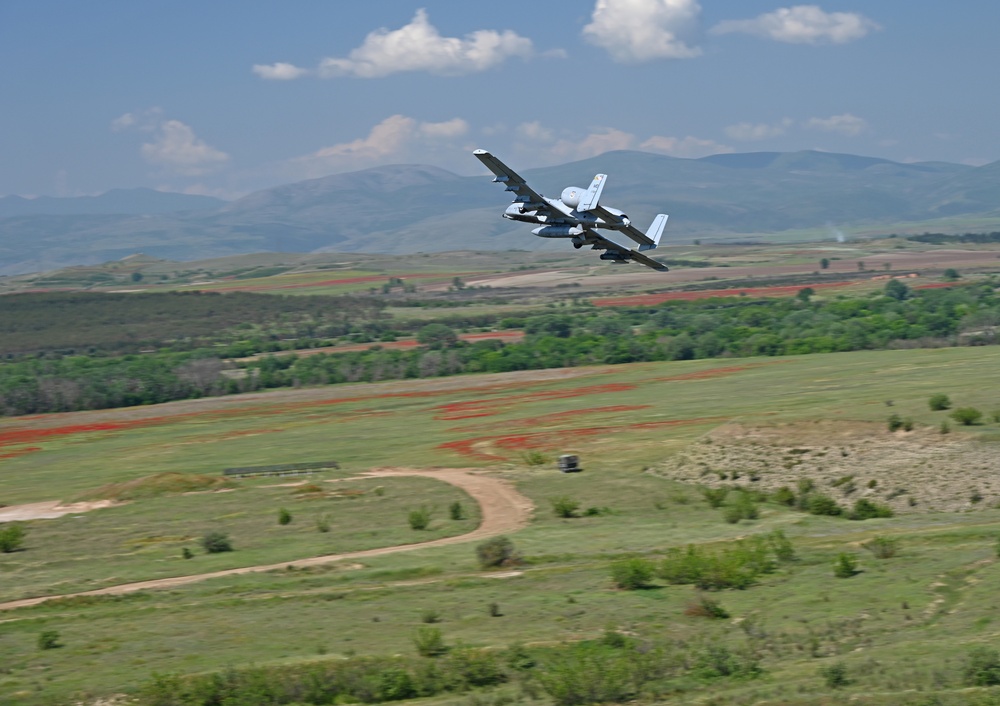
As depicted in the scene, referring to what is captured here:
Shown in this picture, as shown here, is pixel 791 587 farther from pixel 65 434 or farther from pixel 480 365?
pixel 480 365

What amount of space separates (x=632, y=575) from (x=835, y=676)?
1319 cm

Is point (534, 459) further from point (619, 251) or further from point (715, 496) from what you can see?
point (619, 251)

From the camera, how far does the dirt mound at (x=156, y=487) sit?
224 ft

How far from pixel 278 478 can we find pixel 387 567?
2625 centimetres

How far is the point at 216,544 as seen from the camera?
177 ft

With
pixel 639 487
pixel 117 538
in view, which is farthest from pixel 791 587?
pixel 117 538

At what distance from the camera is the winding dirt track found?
4753cm

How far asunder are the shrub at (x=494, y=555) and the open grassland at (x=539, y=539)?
2.09 feet

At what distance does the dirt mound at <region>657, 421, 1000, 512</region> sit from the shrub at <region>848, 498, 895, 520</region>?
85 cm

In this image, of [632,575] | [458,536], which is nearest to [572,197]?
[632,575]

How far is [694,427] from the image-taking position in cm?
8088

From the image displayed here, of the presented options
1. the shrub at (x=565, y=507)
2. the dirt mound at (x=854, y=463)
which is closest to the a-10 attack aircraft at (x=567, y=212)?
the shrub at (x=565, y=507)

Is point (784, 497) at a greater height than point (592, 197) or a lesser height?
lesser

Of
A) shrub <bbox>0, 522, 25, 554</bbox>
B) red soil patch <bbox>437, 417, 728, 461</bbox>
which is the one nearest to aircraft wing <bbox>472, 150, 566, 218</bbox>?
shrub <bbox>0, 522, 25, 554</bbox>
